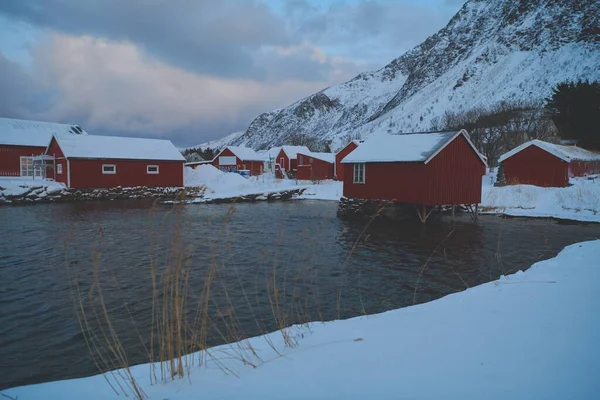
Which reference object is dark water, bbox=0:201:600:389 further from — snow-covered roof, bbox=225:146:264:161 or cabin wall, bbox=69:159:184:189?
snow-covered roof, bbox=225:146:264:161

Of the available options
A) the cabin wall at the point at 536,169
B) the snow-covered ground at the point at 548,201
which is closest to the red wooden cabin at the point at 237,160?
the snow-covered ground at the point at 548,201

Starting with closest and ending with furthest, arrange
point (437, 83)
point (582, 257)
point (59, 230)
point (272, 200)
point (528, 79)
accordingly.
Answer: point (582, 257) → point (59, 230) → point (272, 200) → point (528, 79) → point (437, 83)

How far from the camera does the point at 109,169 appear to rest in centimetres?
3456

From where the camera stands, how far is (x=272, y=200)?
115 ft

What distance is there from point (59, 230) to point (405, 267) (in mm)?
15516

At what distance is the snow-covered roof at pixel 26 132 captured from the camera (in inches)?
1460

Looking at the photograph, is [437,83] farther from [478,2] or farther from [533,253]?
[533,253]

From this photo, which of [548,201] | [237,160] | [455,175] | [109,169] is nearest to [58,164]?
[109,169]

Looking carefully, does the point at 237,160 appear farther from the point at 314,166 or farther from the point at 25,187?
the point at 25,187

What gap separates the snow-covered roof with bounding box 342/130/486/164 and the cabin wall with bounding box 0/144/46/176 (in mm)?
32866

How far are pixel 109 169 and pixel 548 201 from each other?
35.7m

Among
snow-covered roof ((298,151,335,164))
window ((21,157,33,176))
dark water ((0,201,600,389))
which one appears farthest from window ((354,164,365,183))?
window ((21,157,33,176))

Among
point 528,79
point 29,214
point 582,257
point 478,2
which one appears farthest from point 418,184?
point 478,2

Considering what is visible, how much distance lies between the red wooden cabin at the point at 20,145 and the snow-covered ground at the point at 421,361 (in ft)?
131
